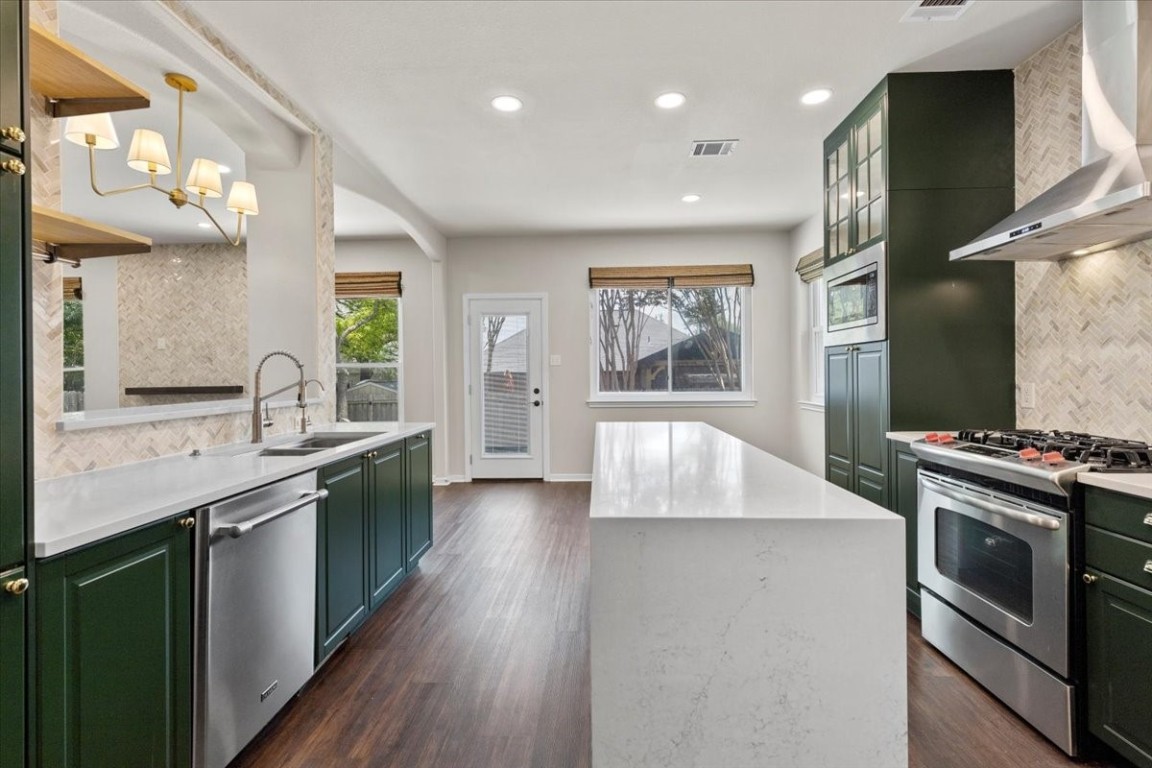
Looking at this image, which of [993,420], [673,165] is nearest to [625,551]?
[993,420]

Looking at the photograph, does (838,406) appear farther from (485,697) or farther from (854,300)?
(485,697)

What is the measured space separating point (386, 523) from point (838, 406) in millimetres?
2609

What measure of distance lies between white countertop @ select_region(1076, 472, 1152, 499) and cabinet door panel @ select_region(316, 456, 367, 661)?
2572 millimetres

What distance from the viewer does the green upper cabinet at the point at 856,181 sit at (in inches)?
111

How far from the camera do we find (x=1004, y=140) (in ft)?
8.86

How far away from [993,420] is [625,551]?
2.44m

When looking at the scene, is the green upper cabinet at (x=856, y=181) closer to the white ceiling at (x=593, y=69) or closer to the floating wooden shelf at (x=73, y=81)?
the white ceiling at (x=593, y=69)

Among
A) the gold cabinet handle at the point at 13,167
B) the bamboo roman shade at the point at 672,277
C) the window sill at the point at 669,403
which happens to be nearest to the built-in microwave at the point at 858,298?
the bamboo roman shade at the point at 672,277

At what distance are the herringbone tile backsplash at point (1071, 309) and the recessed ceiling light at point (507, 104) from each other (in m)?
2.46

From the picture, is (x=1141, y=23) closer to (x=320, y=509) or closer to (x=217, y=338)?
(x=320, y=509)

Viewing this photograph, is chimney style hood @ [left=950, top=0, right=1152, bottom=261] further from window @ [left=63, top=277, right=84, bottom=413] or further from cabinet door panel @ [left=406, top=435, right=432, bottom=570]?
window @ [left=63, top=277, right=84, bottom=413]

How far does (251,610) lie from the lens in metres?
1.71

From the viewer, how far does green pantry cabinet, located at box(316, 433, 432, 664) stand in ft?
7.27

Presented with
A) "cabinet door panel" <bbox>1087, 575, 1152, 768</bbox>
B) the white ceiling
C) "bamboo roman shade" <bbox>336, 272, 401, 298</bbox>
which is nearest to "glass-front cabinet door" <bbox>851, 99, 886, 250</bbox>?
the white ceiling
